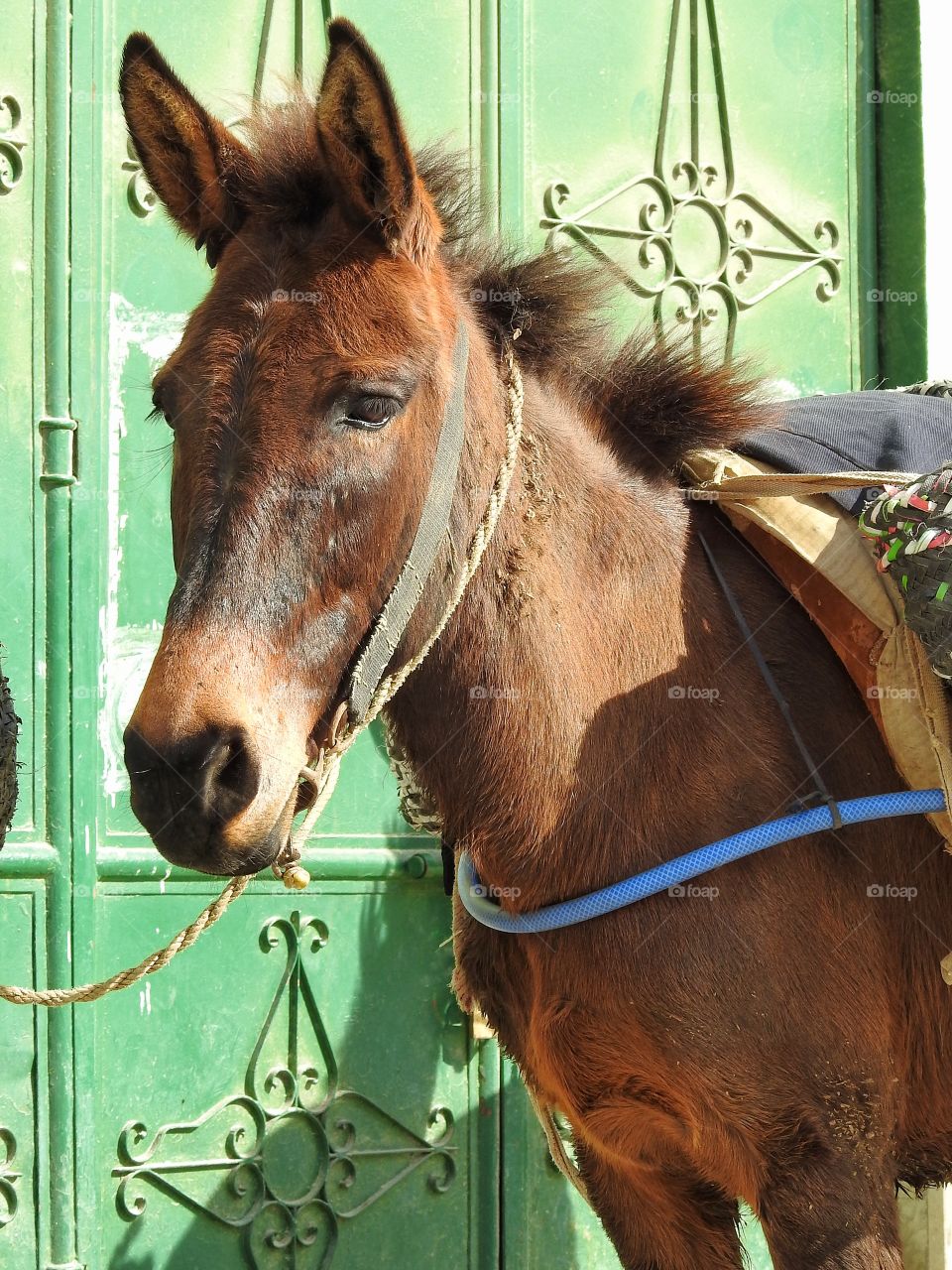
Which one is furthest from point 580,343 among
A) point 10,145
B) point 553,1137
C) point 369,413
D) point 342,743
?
point 10,145

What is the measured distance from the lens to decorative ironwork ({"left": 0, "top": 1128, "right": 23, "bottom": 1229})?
11.7ft

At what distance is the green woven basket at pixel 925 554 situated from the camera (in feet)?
7.38

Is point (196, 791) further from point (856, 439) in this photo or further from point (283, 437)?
point (856, 439)

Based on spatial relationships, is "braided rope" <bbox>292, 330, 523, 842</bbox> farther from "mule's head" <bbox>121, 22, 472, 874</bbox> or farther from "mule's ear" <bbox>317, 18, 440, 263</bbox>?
"mule's ear" <bbox>317, 18, 440, 263</bbox>

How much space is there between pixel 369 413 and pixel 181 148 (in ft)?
2.24

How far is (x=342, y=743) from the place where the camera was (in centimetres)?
209

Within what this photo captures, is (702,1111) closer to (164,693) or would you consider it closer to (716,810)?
(716,810)

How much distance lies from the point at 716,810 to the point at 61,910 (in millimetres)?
1996

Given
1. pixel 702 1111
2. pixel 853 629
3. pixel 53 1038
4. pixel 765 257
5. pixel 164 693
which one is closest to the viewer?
pixel 164 693

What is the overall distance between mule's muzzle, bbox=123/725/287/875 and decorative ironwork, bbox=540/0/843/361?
330 centimetres

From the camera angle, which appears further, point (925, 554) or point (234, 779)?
point (925, 554)

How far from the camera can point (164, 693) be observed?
74.0 inches

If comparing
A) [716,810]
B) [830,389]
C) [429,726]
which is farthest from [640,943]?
[830,389]

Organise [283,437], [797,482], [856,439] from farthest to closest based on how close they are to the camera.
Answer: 1. [856,439]
2. [797,482]
3. [283,437]
